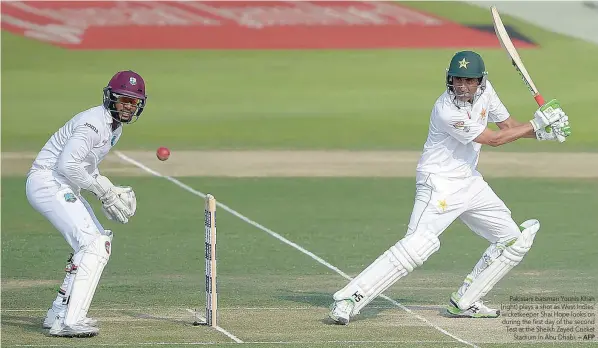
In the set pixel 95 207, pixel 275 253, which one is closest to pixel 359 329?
pixel 275 253

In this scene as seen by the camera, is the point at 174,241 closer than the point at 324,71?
Yes

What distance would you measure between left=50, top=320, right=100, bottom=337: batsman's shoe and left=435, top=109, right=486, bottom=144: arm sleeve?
9.49ft

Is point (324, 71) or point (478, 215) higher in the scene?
point (324, 71)

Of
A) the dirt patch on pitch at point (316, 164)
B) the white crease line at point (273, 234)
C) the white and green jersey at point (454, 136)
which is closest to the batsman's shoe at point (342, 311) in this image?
the white crease line at point (273, 234)

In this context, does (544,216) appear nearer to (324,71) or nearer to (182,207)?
(182,207)

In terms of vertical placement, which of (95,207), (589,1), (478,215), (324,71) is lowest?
(95,207)

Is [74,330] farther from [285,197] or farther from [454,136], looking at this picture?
[285,197]

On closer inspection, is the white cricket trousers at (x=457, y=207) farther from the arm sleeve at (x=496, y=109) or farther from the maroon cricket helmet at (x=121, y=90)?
the maroon cricket helmet at (x=121, y=90)

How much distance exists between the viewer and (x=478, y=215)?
9727mm

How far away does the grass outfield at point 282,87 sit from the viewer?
2531 cm

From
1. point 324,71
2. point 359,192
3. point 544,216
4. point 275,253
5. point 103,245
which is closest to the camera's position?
point 103,245

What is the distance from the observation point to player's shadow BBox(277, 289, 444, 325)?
985cm

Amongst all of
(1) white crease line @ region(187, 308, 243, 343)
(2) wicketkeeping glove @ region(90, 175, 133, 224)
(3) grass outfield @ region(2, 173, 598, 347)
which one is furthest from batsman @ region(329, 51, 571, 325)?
(2) wicketkeeping glove @ region(90, 175, 133, 224)

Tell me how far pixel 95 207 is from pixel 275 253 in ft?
13.5
